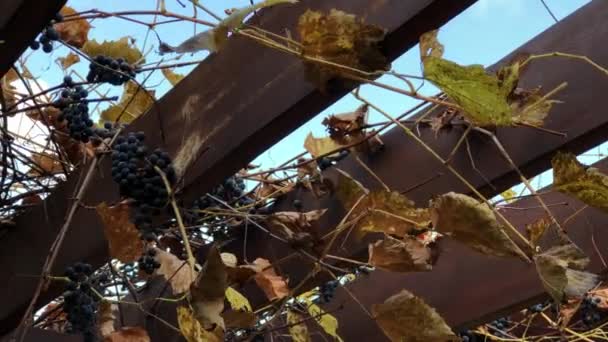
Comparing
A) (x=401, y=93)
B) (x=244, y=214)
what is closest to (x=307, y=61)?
(x=401, y=93)

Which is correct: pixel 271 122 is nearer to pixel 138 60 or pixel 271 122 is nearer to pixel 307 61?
pixel 307 61

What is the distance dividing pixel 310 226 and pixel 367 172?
7.6 inches

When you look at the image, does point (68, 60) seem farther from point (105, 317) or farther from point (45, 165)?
point (105, 317)

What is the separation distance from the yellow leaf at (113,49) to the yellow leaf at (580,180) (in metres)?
0.62

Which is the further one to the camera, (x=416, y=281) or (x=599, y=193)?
(x=416, y=281)

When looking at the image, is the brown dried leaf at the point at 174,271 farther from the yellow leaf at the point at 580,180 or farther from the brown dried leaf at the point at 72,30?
the yellow leaf at the point at 580,180

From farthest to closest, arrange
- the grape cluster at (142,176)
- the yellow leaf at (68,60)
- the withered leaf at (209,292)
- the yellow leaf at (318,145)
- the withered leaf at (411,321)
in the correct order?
1. the yellow leaf at (68,60)
2. the yellow leaf at (318,145)
3. the grape cluster at (142,176)
4. the withered leaf at (411,321)
5. the withered leaf at (209,292)

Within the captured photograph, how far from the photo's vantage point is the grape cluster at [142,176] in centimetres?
109

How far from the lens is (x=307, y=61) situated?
912mm

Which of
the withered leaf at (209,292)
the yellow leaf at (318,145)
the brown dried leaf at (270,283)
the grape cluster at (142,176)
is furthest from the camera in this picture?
the yellow leaf at (318,145)

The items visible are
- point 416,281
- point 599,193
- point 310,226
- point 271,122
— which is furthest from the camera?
point 416,281

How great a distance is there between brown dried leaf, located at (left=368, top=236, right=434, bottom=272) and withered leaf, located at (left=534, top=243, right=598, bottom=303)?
0.53 feet

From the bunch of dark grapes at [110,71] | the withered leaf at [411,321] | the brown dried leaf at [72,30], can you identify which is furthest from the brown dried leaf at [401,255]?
the brown dried leaf at [72,30]

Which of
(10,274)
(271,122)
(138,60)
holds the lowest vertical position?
(271,122)
